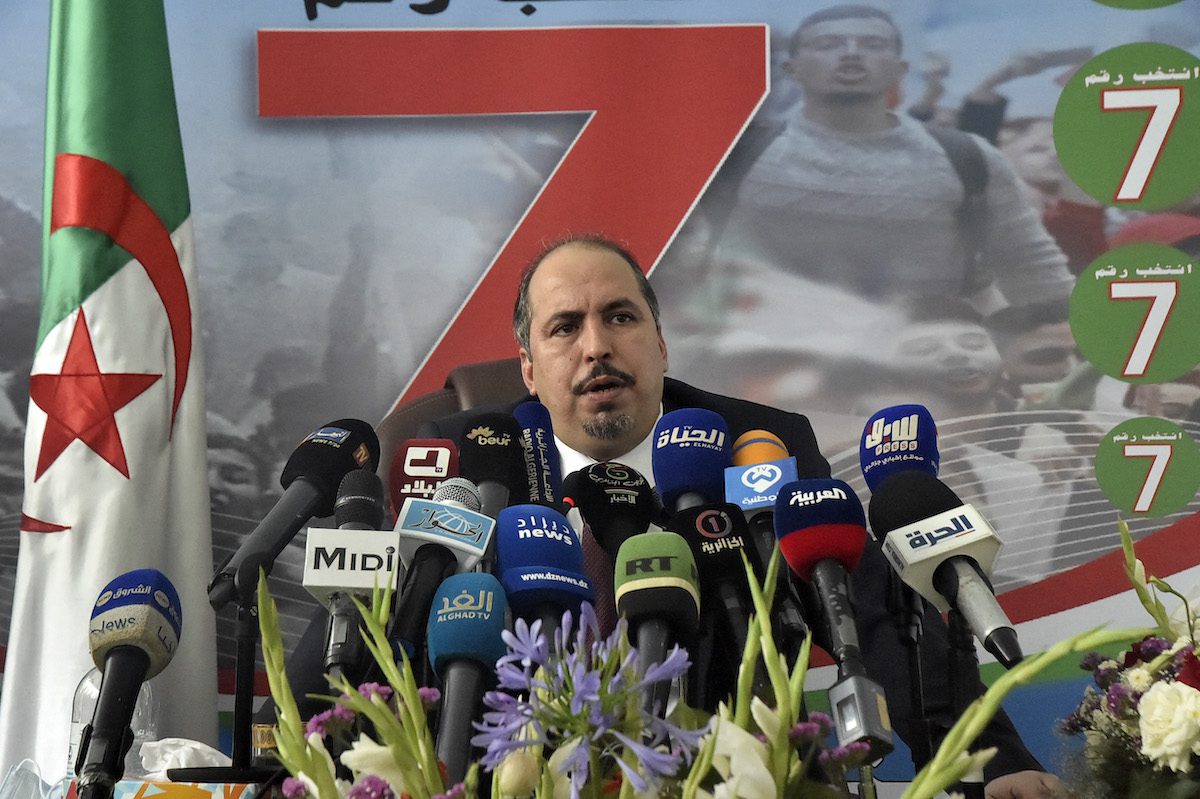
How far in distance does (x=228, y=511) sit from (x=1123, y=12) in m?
2.47

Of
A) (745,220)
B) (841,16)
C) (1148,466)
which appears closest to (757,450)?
(745,220)

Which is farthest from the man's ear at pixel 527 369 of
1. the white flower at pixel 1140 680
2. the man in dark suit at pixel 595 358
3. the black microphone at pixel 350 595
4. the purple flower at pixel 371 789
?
the purple flower at pixel 371 789

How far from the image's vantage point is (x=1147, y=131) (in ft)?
9.57

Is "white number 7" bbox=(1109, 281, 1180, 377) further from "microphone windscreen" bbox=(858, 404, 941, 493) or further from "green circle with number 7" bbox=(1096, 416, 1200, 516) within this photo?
"microphone windscreen" bbox=(858, 404, 941, 493)

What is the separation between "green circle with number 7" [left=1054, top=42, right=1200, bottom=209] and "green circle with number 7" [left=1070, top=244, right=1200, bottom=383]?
0.50 ft

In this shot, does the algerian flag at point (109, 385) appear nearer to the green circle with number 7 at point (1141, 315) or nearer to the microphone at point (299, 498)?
the microphone at point (299, 498)

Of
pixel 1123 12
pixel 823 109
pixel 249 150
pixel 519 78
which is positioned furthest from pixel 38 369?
pixel 1123 12

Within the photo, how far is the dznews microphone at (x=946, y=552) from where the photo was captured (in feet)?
3.65

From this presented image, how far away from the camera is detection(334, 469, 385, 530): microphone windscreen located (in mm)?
1369

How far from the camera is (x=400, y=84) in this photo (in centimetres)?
301

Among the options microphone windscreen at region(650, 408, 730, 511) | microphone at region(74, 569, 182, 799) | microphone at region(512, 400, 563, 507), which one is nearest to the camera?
microphone at region(74, 569, 182, 799)

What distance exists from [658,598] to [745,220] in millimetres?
1941

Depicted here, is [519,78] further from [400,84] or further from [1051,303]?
[1051,303]

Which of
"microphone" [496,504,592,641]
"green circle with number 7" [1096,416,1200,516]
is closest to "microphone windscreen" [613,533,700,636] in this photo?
"microphone" [496,504,592,641]
